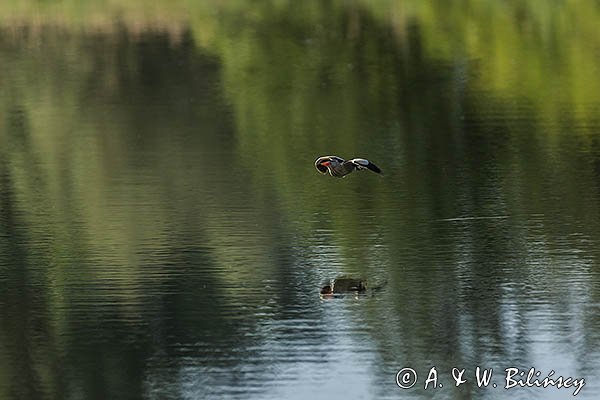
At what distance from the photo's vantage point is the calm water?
48.4ft

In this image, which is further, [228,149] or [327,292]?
[228,149]

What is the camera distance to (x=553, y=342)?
14.9 meters

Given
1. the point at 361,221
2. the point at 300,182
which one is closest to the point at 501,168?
the point at 300,182

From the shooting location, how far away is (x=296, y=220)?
2030cm

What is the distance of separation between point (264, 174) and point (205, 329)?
788cm

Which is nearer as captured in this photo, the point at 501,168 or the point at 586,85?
the point at 501,168

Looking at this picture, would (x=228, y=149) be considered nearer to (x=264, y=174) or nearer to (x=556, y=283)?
(x=264, y=174)

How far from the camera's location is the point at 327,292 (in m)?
16.7

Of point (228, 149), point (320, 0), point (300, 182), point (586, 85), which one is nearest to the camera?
point (300, 182)

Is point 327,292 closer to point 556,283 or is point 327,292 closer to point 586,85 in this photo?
point 556,283

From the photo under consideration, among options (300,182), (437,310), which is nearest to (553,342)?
(437,310)

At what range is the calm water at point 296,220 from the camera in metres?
14.8

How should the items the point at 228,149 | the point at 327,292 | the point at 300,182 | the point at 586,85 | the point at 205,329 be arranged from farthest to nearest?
1. the point at 586,85
2. the point at 228,149
3. the point at 300,182
4. the point at 327,292
5. the point at 205,329

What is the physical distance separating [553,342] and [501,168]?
29.7 feet
